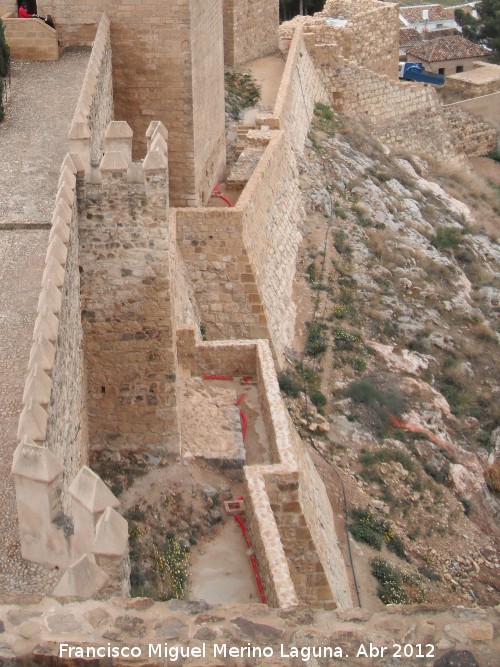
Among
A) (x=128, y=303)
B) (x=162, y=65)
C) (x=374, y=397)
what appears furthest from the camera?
(x=374, y=397)

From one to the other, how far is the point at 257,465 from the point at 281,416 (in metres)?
0.89

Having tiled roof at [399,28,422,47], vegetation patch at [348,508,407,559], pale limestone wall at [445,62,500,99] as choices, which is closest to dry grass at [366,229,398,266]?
vegetation patch at [348,508,407,559]

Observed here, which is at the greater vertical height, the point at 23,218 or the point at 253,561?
the point at 23,218

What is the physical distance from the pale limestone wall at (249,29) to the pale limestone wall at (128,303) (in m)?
15.3

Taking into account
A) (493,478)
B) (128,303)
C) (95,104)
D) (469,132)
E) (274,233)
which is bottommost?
(469,132)

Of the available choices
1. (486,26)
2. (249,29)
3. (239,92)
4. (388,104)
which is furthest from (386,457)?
(486,26)

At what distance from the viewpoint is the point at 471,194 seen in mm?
27094

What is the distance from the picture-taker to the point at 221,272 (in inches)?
597

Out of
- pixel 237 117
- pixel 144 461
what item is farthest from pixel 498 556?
pixel 237 117

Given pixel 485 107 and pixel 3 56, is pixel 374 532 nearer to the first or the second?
pixel 3 56

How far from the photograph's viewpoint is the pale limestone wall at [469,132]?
2928cm

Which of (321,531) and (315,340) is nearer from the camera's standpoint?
(321,531)

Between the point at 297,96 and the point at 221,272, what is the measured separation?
346 inches

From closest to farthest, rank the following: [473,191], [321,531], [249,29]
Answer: [321,531] < [249,29] < [473,191]
